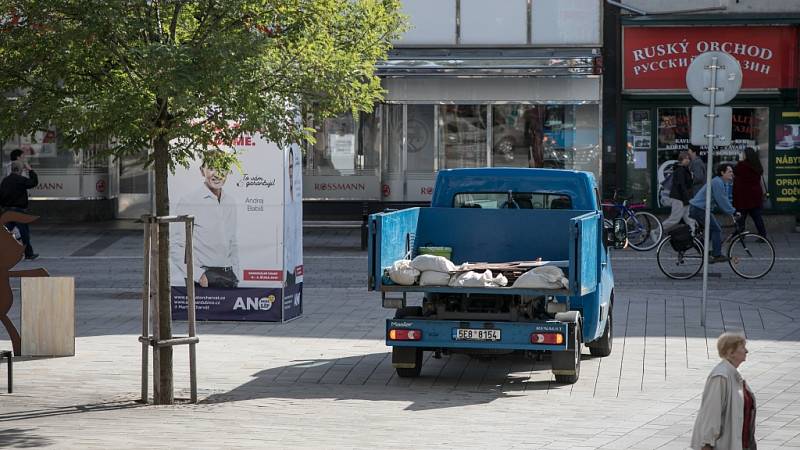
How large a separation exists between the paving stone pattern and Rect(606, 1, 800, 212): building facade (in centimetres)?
974

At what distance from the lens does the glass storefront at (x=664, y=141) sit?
92.6ft

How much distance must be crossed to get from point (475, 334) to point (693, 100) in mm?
17407

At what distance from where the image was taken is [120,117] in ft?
35.1

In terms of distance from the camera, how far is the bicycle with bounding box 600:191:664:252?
24.9m

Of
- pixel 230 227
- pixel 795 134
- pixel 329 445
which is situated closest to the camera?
pixel 329 445

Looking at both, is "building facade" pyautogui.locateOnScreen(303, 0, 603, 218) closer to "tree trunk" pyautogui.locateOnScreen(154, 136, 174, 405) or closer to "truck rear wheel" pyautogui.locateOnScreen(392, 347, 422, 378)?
"truck rear wheel" pyautogui.locateOnScreen(392, 347, 422, 378)

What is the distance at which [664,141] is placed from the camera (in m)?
28.4

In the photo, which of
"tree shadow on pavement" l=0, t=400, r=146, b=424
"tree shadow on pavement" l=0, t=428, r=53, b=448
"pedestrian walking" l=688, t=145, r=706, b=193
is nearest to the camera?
"tree shadow on pavement" l=0, t=428, r=53, b=448

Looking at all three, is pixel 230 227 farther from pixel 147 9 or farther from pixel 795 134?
pixel 795 134

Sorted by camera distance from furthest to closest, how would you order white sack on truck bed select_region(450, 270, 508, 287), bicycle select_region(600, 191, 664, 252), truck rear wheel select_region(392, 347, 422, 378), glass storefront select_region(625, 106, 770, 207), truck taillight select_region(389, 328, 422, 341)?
glass storefront select_region(625, 106, 770, 207), bicycle select_region(600, 191, 664, 252), truck rear wheel select_region(392, 347, 422, 378), truck taillight select_region(389, 328, 422, 341), white sack on truck bed select_region(450, 270, 508, 287)

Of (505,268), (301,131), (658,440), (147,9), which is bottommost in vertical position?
(658,440)

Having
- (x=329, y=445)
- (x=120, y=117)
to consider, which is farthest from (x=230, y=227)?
(x=329, y=445)

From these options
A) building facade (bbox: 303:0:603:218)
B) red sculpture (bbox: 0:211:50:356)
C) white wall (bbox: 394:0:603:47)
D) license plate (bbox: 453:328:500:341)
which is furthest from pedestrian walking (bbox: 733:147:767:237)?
red sculpture (bbox: 0:211:50:356)

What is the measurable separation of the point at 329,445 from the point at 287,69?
3159mm
